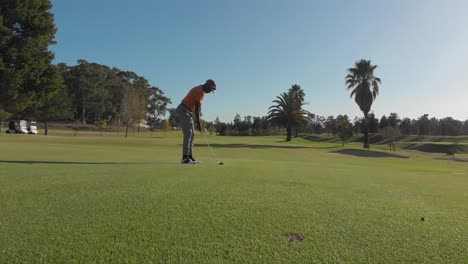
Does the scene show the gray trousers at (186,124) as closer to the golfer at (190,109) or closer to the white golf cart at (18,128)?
the golfer at (190,109)

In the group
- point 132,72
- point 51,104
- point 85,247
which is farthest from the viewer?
point 132,72

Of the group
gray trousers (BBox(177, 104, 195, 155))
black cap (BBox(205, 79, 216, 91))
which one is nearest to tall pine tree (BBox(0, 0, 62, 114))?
gray trousers (BBox(177, 104, 195, 155))

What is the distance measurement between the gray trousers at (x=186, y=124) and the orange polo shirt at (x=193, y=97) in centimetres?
17

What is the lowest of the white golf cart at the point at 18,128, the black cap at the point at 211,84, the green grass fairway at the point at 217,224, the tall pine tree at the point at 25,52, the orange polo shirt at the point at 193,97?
the green grass fairway at the point at 217,224

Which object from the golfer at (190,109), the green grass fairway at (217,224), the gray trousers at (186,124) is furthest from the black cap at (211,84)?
the green grass fairway at (217,224)

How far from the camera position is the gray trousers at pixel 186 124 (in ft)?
35.2

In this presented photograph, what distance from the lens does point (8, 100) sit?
34.5 meters

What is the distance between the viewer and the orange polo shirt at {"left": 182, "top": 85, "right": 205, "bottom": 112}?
34.7ft

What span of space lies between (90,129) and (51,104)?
27860mm

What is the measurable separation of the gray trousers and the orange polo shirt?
0.17 m

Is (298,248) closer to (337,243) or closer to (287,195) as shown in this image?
(337,243)

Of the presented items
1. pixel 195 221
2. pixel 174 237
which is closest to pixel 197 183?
pixel 195 221

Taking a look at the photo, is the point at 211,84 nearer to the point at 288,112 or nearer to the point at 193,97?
the point at 193,97

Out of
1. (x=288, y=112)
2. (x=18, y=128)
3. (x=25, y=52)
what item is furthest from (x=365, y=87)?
(x=18, y=128)
